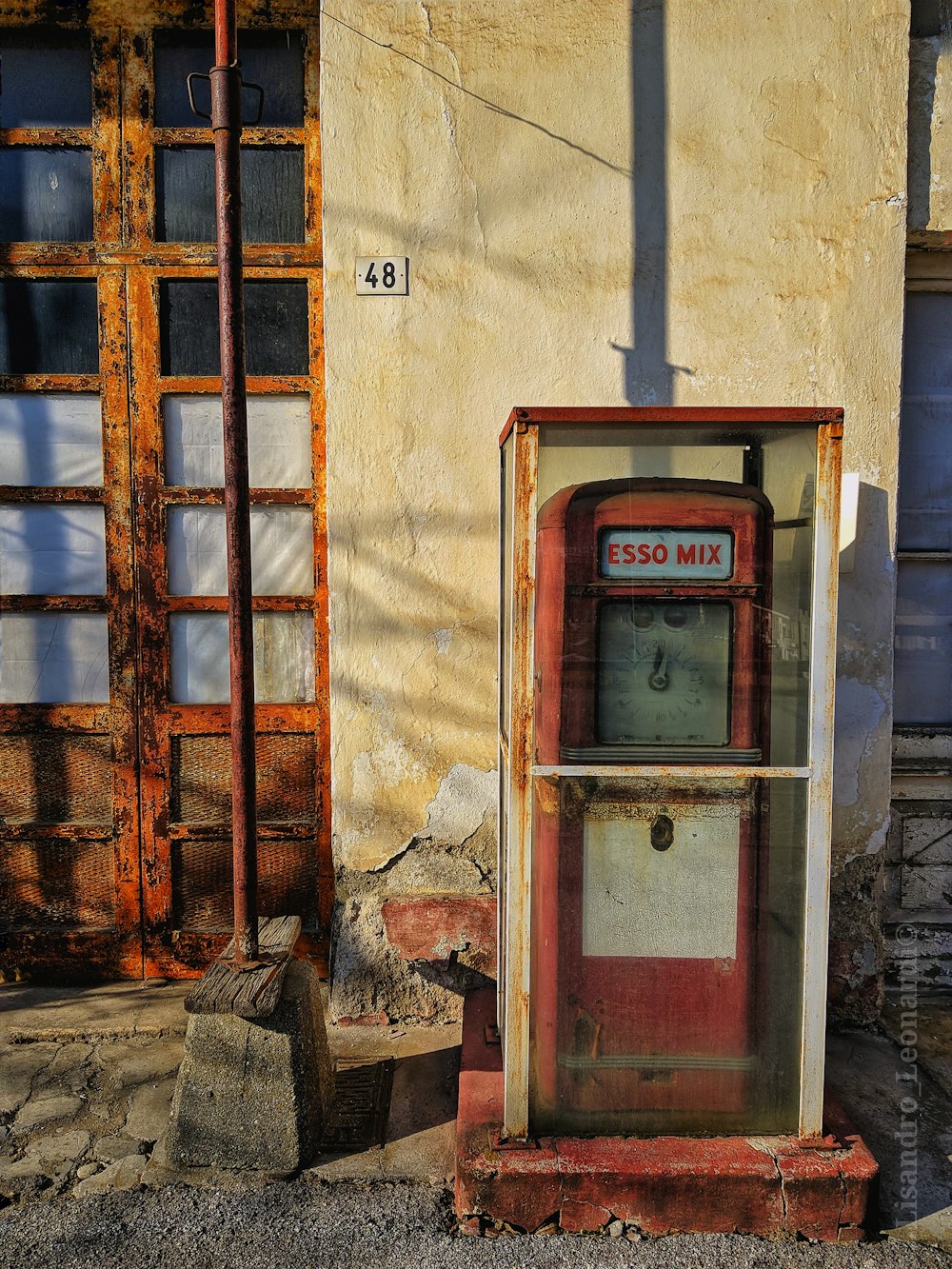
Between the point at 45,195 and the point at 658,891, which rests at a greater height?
the point at 45,195

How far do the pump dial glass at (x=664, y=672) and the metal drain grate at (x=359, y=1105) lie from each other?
4.78 feet

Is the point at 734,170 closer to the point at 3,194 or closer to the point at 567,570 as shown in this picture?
the point at 567,570

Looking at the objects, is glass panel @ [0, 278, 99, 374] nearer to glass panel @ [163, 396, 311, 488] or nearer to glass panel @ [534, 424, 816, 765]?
glass panel @ [163, 396, 311, 488]

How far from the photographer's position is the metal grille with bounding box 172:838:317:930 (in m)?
3.63

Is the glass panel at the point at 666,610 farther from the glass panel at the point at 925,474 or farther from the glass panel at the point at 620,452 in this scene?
the glass panel at the point at 925,474

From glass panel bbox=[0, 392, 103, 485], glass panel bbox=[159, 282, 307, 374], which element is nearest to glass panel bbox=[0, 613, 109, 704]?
glass panel bbox=[0, 392, 103, 485]

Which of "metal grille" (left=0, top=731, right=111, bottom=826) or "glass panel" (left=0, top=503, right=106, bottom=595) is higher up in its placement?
"glass panel" (left=0, top=503, right=106, bottom=595)

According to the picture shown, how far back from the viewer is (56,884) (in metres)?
3.67

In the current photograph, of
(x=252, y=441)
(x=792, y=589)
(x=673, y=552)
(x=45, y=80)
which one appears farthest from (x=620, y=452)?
(x=45, y=80)

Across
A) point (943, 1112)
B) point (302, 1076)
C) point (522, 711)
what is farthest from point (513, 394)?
point (943, 1112)

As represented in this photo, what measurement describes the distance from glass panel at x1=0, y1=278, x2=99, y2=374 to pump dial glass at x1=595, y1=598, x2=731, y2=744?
8.32 feet

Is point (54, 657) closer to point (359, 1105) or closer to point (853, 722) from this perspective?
point (359, 1105)

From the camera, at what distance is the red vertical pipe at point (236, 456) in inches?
100

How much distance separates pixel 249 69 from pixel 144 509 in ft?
5.83
